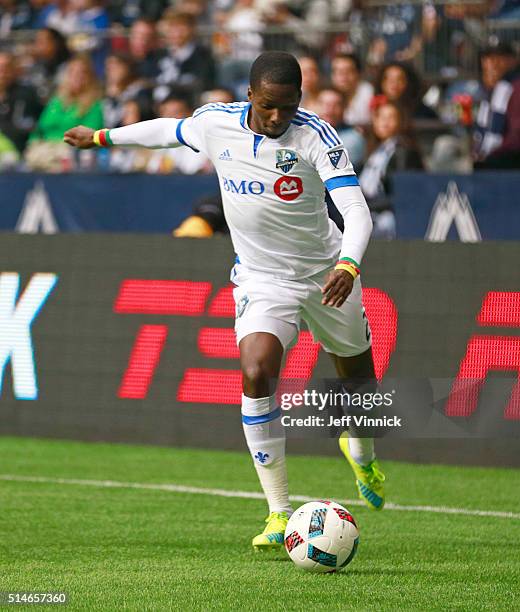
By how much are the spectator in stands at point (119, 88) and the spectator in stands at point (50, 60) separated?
4.06ft

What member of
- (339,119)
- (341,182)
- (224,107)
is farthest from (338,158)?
(339,119)

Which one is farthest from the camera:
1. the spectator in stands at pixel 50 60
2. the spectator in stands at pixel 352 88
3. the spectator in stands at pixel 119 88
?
the spectator in stands at pixel 50 60

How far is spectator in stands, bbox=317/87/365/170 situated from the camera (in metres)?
14.0

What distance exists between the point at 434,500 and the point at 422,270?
2424 mm

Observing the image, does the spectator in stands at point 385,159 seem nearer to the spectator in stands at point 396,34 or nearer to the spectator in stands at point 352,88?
the spectator in stands at point 352,88

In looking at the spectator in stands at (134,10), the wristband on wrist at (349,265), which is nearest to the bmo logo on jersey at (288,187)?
the wristband on wrist at (349,265)

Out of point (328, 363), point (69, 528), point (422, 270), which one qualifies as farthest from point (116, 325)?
point (69, 528)

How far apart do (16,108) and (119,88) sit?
1.64 metres

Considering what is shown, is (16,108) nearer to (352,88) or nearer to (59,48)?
(59,48)

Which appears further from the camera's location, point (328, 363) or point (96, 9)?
point (96, 9)

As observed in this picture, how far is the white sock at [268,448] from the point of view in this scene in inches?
284

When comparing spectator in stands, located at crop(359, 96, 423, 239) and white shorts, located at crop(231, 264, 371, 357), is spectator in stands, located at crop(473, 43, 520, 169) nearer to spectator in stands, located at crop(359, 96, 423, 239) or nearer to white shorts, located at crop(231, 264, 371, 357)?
spectator in stands, located at crop(359, 96, 423, 239)

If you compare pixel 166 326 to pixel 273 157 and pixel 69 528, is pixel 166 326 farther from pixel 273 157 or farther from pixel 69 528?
pixel 273 157

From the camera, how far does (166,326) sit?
1195 centimetres
